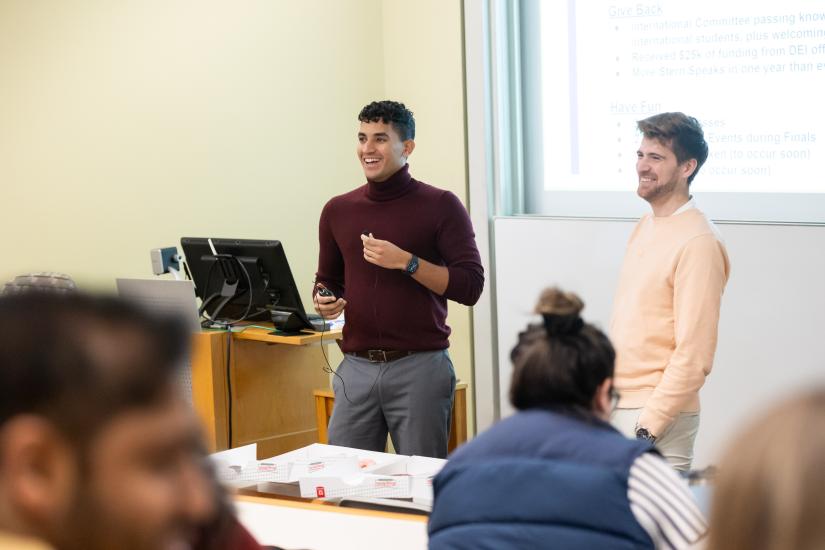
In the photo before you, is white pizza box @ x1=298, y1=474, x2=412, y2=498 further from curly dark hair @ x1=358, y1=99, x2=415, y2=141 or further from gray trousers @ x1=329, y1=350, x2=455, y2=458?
curly dark hair @ x1=358, y1=99, x2=415, y2=141

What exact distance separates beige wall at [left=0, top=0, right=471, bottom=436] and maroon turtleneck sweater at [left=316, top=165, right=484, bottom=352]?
5.83 feet

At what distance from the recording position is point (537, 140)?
17.4ft

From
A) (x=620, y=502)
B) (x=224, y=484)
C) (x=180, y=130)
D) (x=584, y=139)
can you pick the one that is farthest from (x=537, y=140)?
(x=224, y=484)

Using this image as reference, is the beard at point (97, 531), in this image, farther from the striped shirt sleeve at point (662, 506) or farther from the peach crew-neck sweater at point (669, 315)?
the peach crew-neck sweater at point (669, 315)

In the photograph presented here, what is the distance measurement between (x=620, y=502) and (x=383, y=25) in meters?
4.52

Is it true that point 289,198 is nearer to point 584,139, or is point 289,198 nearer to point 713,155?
point 584,139

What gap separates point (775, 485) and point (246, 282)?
3636 mm

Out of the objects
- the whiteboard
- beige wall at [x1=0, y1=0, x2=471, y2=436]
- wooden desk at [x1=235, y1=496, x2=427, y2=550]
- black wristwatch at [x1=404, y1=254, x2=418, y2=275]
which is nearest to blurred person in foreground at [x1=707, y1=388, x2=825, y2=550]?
wooden desk at [x1=235, y1=496, x2=427, y2=550]

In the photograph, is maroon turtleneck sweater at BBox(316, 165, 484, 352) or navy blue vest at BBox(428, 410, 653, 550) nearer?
navy blue vest at BBox(428, 410, 653, 550)

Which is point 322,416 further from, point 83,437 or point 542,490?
point 83,437

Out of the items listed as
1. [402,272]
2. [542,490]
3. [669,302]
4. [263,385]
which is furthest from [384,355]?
[542,490]

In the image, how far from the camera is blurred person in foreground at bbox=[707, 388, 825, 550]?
665mm

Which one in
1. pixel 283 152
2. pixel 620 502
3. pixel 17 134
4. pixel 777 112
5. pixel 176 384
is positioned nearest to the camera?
pixel 176 384

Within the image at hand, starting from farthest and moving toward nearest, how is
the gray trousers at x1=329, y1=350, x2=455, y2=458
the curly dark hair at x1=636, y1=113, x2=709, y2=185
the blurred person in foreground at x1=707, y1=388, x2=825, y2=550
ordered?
the gray trousers at x1=329, y1=350, x2=455, y2=458 → the curly dark hair at x1=636, y1=113, x2=709, y2=185 → the blurred person in foreground at x1=707, y1=388, x2=825, y2=550
